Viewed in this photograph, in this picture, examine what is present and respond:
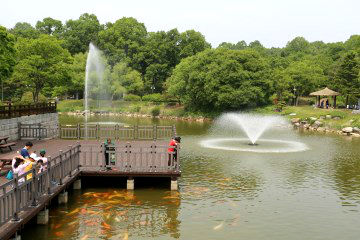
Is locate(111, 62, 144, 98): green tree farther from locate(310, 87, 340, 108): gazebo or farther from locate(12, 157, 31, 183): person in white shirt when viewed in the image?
locate(12, 157, 31, 183): person in white shirt

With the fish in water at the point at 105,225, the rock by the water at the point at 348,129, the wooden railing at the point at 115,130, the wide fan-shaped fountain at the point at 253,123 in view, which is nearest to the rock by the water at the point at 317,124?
the rock by the water at the point at 348,129

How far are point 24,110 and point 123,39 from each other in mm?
82207

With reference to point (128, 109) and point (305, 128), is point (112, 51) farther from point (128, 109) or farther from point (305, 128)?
point (305, 128)

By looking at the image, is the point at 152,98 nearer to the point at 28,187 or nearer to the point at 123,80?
the point at 123,80

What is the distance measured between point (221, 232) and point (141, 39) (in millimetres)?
103314

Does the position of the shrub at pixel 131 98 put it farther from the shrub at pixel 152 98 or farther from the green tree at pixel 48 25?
the green tree at pixel 48 25

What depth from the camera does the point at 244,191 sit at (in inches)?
858

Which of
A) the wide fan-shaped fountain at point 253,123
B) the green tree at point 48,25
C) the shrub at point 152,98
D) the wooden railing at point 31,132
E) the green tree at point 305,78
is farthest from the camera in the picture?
the green tree at point 48,25

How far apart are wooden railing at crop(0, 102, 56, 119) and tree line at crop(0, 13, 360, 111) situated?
16.7ft

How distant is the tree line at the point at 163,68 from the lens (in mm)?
56281

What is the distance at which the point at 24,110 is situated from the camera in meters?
34.8

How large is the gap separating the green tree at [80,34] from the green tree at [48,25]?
254 inches

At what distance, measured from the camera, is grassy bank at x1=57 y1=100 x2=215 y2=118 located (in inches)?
3275

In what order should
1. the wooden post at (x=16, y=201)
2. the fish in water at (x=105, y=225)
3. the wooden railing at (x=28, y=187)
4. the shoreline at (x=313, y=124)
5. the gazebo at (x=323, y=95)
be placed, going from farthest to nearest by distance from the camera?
the gazebo at (x=323, y=95)
the shoreline at (x=313, y=124)
the fish in water at (x=105, y=225)
the wooden post at (x=16, y=201)
the wooden railing at (x=28, y=187)
